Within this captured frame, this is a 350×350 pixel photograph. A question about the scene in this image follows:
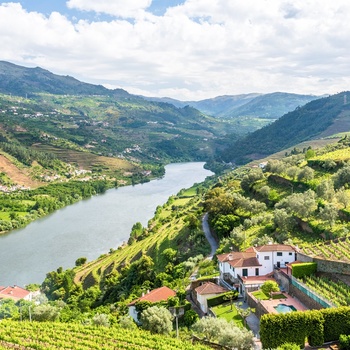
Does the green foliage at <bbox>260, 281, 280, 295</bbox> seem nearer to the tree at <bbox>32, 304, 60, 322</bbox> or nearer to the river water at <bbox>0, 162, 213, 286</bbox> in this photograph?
the tree at <bbox>32, 304, 60, 322</bbox>

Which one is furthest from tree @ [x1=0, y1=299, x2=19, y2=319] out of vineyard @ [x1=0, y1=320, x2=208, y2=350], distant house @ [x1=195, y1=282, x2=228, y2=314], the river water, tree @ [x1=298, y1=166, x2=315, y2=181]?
tree @ [x1=298, y1=166, x2=315, y2=181]

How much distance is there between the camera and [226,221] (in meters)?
53.1

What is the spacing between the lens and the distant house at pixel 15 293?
50.5 m

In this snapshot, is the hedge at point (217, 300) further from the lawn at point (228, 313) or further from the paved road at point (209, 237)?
the paved road at point (209, 237)

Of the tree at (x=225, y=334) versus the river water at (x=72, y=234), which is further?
the river water at (x=72, y=234)

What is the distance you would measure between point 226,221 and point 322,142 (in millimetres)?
102822

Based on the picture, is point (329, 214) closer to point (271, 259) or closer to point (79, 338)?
point (271, 259)

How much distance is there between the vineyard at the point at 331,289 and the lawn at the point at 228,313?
5218 millimetres

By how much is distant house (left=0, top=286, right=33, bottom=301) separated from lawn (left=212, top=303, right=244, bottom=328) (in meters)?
27.2

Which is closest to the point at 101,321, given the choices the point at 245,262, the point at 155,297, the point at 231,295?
the point at 155,297

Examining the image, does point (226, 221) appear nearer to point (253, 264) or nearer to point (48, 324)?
point (253, 264)

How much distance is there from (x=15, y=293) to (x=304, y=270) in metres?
34.1

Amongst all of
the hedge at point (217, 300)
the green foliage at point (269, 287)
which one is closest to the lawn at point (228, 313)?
the hedge at point (217, 300)

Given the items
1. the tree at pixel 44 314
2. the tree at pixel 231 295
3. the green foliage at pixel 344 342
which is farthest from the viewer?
the tree at pixel 44 314
